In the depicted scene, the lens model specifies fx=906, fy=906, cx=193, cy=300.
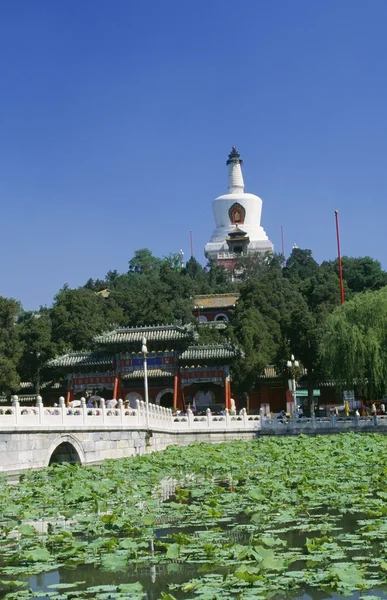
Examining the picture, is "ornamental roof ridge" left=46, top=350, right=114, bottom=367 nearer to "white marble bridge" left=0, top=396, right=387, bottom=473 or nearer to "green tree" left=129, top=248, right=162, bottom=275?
"white marble bridge" left=0, top=396, right=387, bottom=473

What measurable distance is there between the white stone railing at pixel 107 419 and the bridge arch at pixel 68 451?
12.5 inches

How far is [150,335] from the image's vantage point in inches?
1538

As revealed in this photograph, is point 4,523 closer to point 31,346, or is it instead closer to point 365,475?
point 365,475

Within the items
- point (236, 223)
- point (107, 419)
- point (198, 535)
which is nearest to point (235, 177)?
point (236, 223)

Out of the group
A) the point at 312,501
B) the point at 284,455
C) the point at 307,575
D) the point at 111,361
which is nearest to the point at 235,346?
the point at 111,361

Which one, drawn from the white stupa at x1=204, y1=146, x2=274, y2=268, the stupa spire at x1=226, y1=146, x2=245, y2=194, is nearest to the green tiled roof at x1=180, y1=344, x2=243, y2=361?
the white stupa at x1=204, y1=146, x2=274, y2=268

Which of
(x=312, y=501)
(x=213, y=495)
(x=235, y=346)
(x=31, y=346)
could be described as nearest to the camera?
(x=312, y=501)

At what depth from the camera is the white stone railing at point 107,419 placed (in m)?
19.7

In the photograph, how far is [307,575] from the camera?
8656mm

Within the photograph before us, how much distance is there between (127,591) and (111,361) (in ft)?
105

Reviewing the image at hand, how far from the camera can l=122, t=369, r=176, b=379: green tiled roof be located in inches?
1564

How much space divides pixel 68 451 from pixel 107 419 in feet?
6.27

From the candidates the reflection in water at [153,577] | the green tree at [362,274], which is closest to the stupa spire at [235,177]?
the green tree at [362,274]

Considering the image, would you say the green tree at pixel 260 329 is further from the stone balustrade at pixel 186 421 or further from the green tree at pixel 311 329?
the stone balustrade at pixel 186 421
